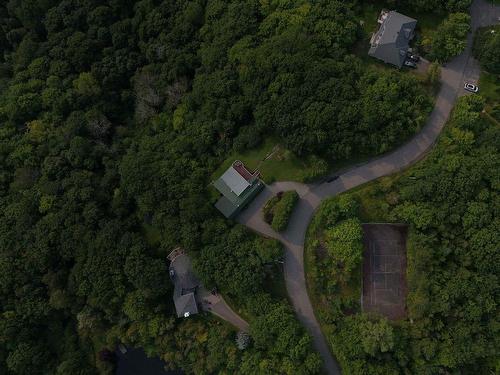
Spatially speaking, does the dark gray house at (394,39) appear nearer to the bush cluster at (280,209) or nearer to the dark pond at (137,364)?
the bush cluster at (280,209)

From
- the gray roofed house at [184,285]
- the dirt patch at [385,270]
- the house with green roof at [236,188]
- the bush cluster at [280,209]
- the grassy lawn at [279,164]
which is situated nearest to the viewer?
the dirt patch at [385,270]

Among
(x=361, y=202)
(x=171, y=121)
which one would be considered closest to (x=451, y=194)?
(x=361, y=202)

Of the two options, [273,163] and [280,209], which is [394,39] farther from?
[280,209]

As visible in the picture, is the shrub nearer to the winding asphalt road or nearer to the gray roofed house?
the winding asphalt road

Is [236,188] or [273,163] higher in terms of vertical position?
[273,163]

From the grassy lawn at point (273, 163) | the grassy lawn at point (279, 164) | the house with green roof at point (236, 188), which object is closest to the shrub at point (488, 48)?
the grassy lawn at point (279, 164)

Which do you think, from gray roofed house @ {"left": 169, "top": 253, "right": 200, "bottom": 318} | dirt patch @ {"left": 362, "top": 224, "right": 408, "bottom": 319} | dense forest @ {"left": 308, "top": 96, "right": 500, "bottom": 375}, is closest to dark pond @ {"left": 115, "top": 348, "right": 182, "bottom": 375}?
gray roofed house @ {"left": 169, "top": 253, "right": 200, "bottom": 318}

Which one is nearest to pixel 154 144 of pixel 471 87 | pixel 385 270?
pixel 385 270
